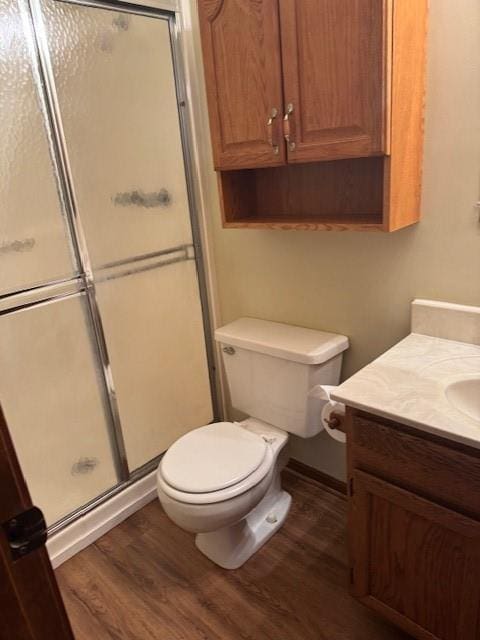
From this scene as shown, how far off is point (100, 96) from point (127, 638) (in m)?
1.82

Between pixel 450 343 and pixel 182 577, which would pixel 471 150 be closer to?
pixel 450 343

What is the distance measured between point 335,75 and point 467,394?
91cm

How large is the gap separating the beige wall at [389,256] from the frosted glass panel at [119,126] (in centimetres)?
22

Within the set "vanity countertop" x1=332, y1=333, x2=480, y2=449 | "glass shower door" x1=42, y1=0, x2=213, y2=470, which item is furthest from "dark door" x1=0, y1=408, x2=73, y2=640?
"glass shower door" x1=42, y1=0, x2=213, y2=470

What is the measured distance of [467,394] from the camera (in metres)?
1.20

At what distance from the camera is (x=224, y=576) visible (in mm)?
1661

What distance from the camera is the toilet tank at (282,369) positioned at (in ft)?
5.42

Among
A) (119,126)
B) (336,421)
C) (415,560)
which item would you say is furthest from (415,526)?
(119,126)

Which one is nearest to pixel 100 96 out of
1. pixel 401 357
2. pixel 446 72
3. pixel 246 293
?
pixel 246 293

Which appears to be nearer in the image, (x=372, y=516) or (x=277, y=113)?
(x=372, y=516)

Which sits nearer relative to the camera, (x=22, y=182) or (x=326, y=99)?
(x=326, y=99)

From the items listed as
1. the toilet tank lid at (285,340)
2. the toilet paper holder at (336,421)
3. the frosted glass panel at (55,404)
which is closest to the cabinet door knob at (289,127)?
the toilet tank lid at (285,340)

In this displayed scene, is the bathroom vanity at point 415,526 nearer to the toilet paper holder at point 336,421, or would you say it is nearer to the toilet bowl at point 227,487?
the toilet paper holder at point 336,421

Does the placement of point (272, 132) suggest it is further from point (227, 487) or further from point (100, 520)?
point (100, 520)
